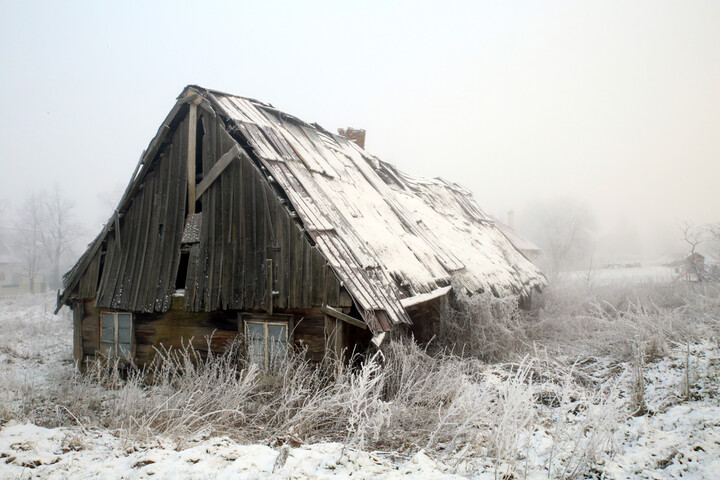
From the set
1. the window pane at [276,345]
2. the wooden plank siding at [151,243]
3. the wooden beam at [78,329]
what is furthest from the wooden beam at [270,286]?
the wooden beam at [78,329]

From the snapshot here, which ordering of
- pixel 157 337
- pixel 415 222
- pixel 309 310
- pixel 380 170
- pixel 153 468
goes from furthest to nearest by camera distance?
pixel 380 170
pixel 415 222
pixel 157 337
pixel 309 310
pixel 153 468

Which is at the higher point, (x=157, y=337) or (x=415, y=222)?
(x=415, y=222)

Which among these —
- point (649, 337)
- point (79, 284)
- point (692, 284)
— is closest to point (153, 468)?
point (79, 284)

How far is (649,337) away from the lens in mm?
7465

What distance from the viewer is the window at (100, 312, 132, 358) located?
888cm

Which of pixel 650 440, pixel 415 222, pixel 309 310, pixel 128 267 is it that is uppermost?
pixel 415 222

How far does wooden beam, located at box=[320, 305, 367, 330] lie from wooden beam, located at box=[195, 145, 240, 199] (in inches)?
125

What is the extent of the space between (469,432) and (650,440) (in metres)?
2.05

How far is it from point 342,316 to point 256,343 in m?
1.84

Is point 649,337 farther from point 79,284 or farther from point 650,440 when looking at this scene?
point 79,284

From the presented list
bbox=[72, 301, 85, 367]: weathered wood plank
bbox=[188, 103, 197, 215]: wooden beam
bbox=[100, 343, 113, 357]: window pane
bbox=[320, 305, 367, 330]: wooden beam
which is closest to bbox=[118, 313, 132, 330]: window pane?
bbox=[100, 343, 113, 357]: window pane

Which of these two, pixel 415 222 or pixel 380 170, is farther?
pixel 380 170

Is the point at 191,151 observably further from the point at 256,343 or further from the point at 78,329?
the point at 78,329

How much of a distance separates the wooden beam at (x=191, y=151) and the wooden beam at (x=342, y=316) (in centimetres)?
359
